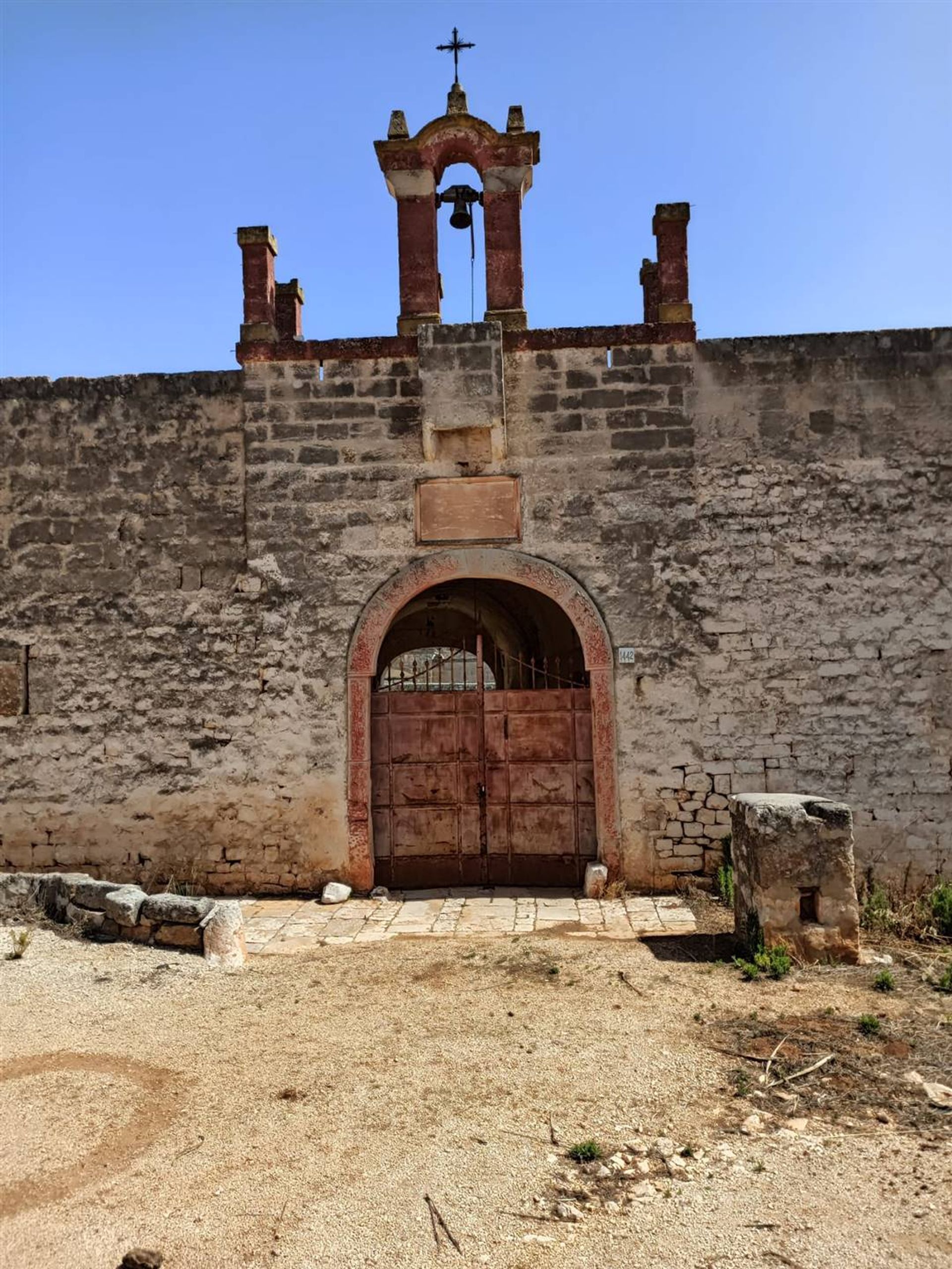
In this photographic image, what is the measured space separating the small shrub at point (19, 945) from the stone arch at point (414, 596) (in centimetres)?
272

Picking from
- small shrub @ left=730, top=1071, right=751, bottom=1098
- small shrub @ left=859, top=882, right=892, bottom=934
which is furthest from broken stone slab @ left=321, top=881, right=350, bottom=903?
small shrub @ left=730, top=1071, right=751, bottom=1098

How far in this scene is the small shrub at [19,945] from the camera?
19.0 ft

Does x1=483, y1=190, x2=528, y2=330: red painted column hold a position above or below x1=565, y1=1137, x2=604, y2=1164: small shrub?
above

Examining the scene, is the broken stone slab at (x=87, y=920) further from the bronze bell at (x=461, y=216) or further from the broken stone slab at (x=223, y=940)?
the bronze bell at (x=461, y=216)

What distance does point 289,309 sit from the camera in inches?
400

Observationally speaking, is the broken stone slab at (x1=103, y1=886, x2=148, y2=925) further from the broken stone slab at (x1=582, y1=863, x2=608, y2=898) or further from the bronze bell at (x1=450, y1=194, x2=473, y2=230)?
the bronze bell at (x1=450, y1=194, x2=473, y2=230)

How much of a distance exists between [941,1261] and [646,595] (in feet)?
18.6

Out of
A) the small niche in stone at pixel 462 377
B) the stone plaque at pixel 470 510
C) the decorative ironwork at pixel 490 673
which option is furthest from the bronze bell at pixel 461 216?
the decorative ironwork at pixel 490 673

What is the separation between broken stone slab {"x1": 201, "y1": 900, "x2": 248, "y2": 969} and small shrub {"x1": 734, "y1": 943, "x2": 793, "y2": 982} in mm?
3035

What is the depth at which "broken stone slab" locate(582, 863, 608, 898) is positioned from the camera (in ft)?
25.6

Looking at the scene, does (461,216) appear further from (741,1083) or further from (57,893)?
(741,1083)

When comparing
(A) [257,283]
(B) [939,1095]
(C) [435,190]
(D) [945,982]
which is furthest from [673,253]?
(B) [939,1095]

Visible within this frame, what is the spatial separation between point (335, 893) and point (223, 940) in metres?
1.88

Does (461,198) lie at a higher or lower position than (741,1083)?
higher
